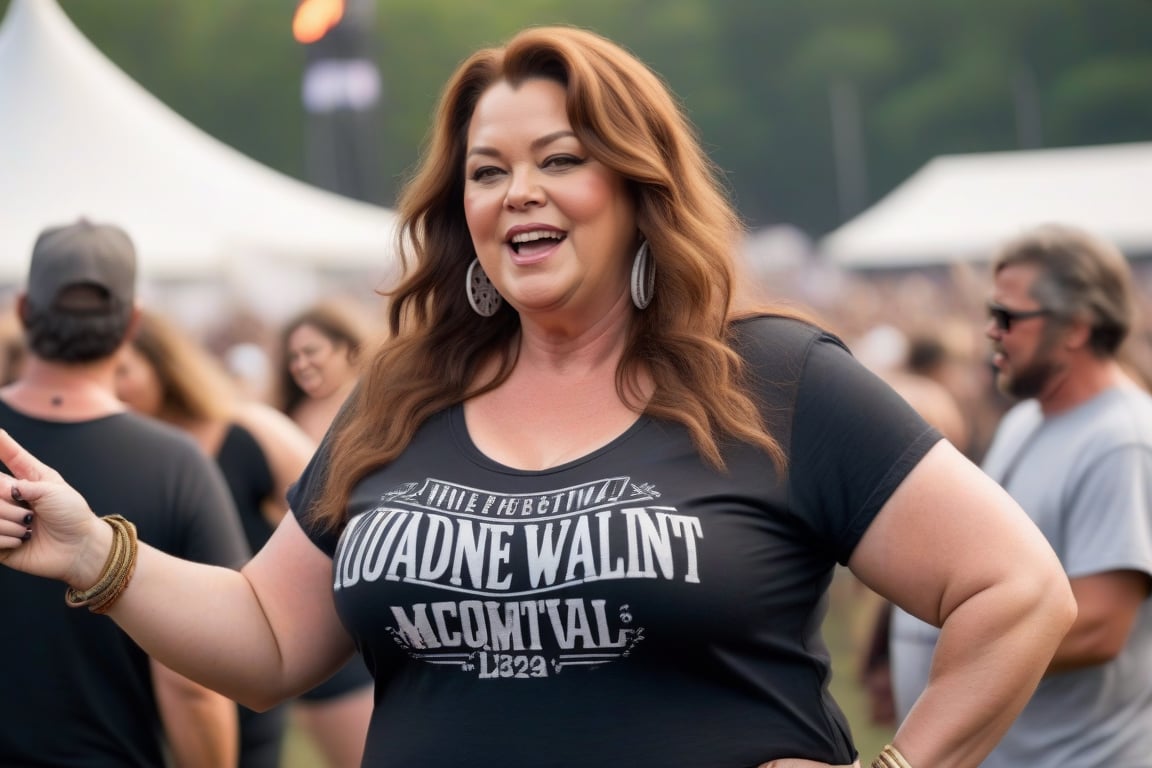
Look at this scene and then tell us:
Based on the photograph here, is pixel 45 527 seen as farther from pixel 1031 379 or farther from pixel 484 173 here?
pixel 1031 379

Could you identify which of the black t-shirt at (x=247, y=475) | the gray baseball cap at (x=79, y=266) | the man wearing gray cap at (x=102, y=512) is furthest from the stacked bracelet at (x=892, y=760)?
the black t-shirt at (x=247, y=475)

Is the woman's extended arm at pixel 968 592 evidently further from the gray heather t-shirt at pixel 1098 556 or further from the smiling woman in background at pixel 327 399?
the smiling woman in background at pixel 327 399

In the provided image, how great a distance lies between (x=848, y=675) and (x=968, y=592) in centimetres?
629

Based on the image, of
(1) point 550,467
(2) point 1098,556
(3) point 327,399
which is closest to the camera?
(1) point 550,467

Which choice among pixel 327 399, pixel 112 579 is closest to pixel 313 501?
pixel 112 579

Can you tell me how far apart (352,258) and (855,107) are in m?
31.9

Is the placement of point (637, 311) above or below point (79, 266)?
below

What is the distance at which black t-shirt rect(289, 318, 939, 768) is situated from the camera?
228 centimetres

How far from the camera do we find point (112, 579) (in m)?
2.54

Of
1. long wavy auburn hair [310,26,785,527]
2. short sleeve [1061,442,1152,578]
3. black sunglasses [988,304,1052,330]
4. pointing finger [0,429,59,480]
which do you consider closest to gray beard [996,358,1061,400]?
black sunglasses [988,304,1052,330]

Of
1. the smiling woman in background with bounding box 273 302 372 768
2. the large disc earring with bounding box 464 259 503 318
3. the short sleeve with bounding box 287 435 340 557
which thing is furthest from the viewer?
the smiling woman in background with bounding box 273 302 372 768

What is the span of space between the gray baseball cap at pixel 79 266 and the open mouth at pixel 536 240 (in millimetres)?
1459

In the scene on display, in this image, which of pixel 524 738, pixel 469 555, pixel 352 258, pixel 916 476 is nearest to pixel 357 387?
pixel 469 555

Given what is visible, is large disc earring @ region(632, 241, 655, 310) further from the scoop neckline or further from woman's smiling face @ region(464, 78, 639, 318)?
the scoop neckline
